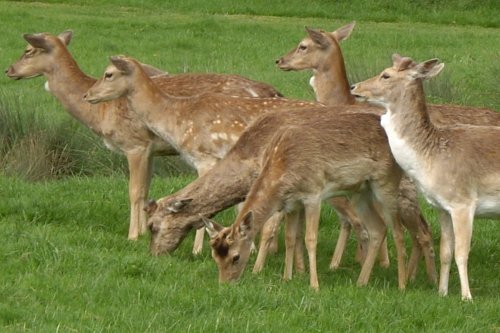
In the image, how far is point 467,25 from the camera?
30.3 m

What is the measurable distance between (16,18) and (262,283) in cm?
1941

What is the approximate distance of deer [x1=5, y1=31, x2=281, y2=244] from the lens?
11.2m

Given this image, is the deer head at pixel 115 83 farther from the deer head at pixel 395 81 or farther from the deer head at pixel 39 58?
the deer head at pixel 395 81

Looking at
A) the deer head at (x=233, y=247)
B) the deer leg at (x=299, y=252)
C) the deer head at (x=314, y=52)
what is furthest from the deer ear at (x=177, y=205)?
the deer head at (x=314, y=52)

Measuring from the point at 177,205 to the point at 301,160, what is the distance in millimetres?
1297

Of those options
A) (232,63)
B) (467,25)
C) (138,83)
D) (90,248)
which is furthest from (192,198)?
(467,25)

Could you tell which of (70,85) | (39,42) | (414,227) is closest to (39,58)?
(39,42)

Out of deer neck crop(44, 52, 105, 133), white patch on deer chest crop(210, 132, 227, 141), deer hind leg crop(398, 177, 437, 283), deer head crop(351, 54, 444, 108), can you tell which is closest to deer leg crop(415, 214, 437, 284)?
deer hind leg crop(398, 177, 437, 283)

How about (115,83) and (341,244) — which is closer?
(341,244)

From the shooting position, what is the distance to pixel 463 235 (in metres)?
8.57

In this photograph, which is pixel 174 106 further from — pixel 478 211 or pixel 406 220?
pixel 478 211

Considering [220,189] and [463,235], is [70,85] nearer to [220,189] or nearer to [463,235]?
[220,189]

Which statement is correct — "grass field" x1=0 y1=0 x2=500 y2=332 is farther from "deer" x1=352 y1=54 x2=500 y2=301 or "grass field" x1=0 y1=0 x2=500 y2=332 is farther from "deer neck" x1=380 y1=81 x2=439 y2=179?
"deer neck" x1=380 y1=81 x2=439 y2=179

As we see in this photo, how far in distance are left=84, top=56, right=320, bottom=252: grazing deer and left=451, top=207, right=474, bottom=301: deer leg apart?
90.6 inches
